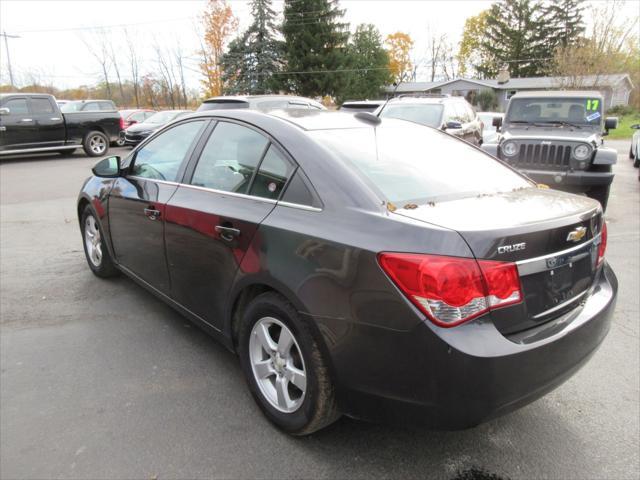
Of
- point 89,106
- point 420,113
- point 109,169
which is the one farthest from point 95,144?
point 109,169

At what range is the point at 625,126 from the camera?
35.1 m

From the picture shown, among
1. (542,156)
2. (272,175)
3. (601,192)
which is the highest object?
(272,175)

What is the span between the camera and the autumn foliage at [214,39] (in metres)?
42.4

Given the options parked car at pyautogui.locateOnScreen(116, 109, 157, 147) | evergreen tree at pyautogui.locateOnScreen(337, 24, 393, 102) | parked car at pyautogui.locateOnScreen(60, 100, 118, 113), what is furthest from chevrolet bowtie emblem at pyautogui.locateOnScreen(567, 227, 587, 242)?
evergreen tree at pyautogui.locateOnScreen(337, 24, 393, 102)

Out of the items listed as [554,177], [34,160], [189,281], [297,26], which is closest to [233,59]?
[297,26]

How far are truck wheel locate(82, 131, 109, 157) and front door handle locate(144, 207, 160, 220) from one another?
14097 millimetres

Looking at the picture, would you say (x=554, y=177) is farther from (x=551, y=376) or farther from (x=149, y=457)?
(x=149, y=457)

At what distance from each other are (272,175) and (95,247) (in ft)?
9.53

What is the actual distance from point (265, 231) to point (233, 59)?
1534 inches

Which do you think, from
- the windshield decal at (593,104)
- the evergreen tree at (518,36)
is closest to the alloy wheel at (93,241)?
the windshield decal at (593,104)

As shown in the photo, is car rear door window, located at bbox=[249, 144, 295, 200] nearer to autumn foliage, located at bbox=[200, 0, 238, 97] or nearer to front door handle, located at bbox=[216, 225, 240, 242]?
front door handle, located at bbox=[216, 225, 240, 242]

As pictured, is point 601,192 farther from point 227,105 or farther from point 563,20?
point 563,20

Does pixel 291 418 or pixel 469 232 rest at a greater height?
pixel 469 232

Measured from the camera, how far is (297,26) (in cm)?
4150
